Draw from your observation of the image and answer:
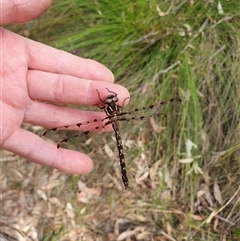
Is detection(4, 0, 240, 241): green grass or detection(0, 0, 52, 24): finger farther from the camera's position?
detection(4, 0, 240, 241): green grass

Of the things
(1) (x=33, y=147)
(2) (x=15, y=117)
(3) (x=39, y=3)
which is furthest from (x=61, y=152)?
(3) (x=39, y=3)

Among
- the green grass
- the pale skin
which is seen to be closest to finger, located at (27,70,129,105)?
the pale skin

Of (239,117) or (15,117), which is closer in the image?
(15,117)

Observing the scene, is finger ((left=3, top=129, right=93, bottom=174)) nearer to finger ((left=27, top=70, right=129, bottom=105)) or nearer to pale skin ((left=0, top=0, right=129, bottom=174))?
pale skin ((left=0, top=0, right=129, bottom=174))

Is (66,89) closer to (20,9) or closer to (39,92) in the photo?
(39,92)

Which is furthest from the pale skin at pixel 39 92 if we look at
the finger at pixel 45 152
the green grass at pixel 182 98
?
the green grass at pixel 182 98

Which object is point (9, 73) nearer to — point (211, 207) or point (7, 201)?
point (7, 201)
